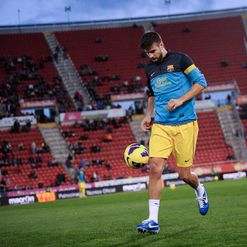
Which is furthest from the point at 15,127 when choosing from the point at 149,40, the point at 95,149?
the point at 149,40

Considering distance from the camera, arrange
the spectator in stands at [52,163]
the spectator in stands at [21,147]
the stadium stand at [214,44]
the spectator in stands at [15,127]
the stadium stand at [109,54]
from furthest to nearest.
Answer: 1. the stadium stand at [214,44]
2. the stadium stand at [109,54]
3. the spectator in stands at [15,127]
4. the spectator in stands at [21,147]
5. the spectator in stands at [52,163]

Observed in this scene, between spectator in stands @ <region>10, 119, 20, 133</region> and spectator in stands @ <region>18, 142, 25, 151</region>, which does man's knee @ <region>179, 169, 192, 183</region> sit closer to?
spectator in stands @ <region>18, 142, 25, 151</region>

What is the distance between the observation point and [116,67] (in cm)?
5294

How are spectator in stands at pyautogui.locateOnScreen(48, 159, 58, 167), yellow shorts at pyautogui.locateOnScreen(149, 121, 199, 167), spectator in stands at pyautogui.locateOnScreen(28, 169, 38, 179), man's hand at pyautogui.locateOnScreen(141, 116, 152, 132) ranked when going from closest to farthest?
yellow shorts at pyautogui.locateOnScreen(149, 121, 199, 167) < man's hand at pyautogui.locateOnScreen(141, 116, 152, 132) < spectator in stands at pyautogui.locateOnScreen(28, 169, 38, 179) < spectator in stands at pyautogui.locateOnScreen(48, 159, 58, 167)

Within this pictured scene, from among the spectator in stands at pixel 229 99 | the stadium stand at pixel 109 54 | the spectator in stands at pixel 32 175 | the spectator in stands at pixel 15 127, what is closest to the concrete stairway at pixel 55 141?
the spectator in stands at pixel 15 127

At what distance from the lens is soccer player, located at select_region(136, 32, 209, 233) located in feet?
24.4

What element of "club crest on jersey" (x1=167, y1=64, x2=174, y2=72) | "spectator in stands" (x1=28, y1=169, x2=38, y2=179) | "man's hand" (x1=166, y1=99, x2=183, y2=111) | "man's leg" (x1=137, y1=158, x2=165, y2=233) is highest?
"spectator in stands" (x1=28, y1=169, x2=38, y2=179)

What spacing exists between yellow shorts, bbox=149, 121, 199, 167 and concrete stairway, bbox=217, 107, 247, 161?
116 feet

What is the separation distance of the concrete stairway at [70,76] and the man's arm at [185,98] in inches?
1543

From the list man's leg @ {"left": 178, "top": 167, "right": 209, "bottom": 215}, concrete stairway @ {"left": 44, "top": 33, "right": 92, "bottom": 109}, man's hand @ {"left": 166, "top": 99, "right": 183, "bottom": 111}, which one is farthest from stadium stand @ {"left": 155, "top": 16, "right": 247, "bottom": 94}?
man's hand @ {"left": 166, "top": 99, "right": 183, "bottom": 111}

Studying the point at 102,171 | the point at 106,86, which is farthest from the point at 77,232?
the point at 106,86

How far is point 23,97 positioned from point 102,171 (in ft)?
37.8

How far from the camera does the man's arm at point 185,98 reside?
7.21 meters

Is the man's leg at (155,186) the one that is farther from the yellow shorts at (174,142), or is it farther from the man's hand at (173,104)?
the man's hand at (173,104)
